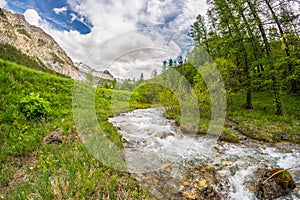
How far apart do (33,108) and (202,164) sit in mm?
7126

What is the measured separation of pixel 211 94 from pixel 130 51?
8068mm

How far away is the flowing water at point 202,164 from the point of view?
4414 mm

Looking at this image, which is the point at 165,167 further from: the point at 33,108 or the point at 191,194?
the point at 33,108

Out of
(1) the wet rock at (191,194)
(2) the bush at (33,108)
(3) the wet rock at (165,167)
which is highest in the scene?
(2) the bush at (33,108)

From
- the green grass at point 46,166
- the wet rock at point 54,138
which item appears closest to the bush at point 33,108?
the green grass at point 46,166

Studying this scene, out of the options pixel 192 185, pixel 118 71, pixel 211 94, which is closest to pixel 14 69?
pixel 118 71

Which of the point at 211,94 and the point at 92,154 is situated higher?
the point at 211,94

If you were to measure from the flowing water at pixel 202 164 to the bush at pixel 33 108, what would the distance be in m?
3.91

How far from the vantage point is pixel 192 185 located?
455 centimetres

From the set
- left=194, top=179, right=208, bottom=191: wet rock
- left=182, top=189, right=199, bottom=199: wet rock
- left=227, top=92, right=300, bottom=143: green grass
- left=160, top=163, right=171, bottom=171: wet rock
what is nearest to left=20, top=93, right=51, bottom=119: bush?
left=160, top=163, right=171, bottom=171: wet rock

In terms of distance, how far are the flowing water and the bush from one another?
3.91m

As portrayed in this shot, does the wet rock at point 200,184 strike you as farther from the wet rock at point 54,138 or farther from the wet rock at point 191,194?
the wet rock at point 54,138

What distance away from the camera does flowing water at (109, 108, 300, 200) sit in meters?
4.41

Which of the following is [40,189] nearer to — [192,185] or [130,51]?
[192,185]
